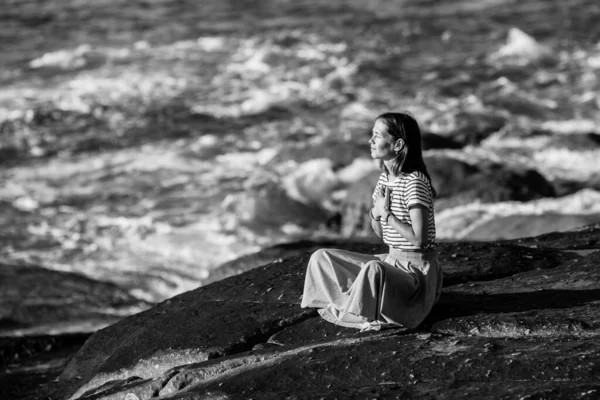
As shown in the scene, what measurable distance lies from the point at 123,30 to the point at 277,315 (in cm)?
2838

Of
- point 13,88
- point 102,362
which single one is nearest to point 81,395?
point 102,362

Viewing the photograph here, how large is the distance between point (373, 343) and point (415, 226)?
0.71m

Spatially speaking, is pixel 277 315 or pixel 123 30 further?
pixel 123 30

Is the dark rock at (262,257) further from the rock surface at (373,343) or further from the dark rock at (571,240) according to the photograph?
the rock surface at (373,343)

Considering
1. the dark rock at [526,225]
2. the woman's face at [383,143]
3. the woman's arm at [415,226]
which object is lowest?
the dark rock at [526,225]

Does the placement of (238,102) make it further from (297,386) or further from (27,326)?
(297,386)

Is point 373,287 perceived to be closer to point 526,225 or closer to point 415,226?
point 415,226

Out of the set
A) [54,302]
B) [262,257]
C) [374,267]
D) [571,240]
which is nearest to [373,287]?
[374,267]

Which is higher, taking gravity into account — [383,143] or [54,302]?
[383,143]

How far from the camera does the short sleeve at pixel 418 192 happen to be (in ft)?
20.4

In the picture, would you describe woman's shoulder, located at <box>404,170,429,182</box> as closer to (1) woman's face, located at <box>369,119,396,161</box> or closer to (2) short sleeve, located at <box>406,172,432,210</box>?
(2) short sleeve, located at <box>406,172,432,210</box>

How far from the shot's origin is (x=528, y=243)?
8930 millimetres

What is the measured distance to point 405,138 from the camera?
6258 millimetres

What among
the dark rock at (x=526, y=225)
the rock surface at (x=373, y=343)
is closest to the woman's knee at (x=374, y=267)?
the rock surface at (x=373, y=343)
